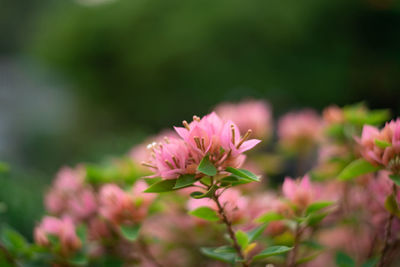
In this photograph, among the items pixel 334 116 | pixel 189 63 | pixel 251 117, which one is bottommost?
pixel 334 116

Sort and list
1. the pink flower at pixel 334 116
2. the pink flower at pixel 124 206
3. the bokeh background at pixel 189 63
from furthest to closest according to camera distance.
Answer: the bokeh background at pixel 189 63, the pink flower at pixel 334 116, the pink flower at pixel 124 206

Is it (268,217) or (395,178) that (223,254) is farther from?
(395,178)

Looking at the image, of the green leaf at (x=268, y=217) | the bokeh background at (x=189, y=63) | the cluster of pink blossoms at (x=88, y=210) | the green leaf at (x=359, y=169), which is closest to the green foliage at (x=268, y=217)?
the green leaf at (x=268, y=217)

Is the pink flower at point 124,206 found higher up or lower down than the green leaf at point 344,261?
higher up

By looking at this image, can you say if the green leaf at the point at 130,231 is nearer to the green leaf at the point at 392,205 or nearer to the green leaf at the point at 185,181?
the green leaf at the point at 185,181

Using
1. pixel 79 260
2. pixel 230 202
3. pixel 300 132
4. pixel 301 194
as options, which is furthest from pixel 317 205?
pixel 300 132

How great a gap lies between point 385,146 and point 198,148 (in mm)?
298

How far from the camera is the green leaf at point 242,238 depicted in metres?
0.59

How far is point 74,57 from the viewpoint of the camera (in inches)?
231

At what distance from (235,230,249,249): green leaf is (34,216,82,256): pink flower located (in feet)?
1.21

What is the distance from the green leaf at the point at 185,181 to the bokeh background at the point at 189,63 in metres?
2.85

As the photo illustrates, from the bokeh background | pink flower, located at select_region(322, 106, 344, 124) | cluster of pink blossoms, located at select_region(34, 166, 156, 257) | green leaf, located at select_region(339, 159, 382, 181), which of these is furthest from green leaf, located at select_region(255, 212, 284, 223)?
the bokeh background

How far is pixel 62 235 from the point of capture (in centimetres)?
77

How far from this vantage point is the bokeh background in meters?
4.36
